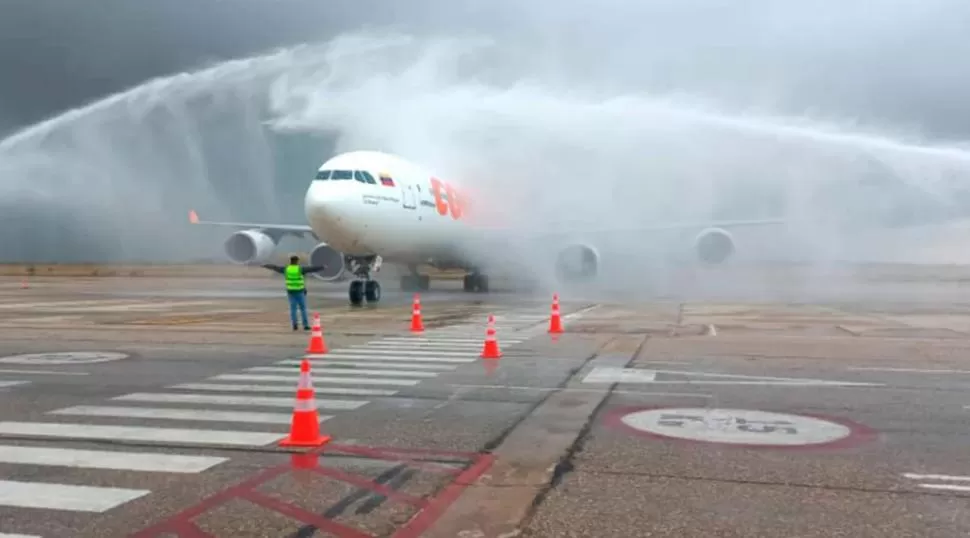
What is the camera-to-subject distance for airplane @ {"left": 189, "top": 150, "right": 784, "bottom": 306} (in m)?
24.7

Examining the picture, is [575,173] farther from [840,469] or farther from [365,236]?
[840,469]

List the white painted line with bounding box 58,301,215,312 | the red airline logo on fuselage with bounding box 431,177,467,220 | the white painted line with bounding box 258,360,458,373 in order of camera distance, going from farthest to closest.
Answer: the red airline logo on fuselage with bounding box 431,177,467,220 → the white painted line with bounding box 58,301,215,312 → the white painted line with bounding box 258,360,458,373

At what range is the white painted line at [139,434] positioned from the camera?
7.42m

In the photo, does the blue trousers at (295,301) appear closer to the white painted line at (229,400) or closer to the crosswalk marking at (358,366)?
the crosswalk marking at (358,366)

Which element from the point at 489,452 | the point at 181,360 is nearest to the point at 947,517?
the point at 489,452

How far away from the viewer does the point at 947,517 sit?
5.26 metres

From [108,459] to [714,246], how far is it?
28.1 m

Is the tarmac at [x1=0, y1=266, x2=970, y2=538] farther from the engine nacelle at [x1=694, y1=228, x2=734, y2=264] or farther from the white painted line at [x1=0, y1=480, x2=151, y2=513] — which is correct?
the engine nacelle at [x1=694, y1=228, x2=734, y2=264]

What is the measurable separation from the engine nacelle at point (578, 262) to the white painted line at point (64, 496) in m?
26.5

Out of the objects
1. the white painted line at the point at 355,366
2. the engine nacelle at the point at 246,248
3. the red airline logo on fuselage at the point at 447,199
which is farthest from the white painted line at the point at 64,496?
the engine nacelle at the point at 246,248

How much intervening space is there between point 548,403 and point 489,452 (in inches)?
94.6

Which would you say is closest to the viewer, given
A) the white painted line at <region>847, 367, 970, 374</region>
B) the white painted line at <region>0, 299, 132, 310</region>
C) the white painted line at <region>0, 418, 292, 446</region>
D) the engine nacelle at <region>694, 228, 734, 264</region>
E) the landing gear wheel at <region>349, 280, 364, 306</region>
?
the white painted line at <region>0, 418, 292, 446</region>

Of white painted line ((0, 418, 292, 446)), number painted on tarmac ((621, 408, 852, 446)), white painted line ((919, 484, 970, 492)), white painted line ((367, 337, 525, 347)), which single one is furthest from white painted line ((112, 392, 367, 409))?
white painted line ((367, 337, 525, 347))

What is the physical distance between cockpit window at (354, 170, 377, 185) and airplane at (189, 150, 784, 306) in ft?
0.09
